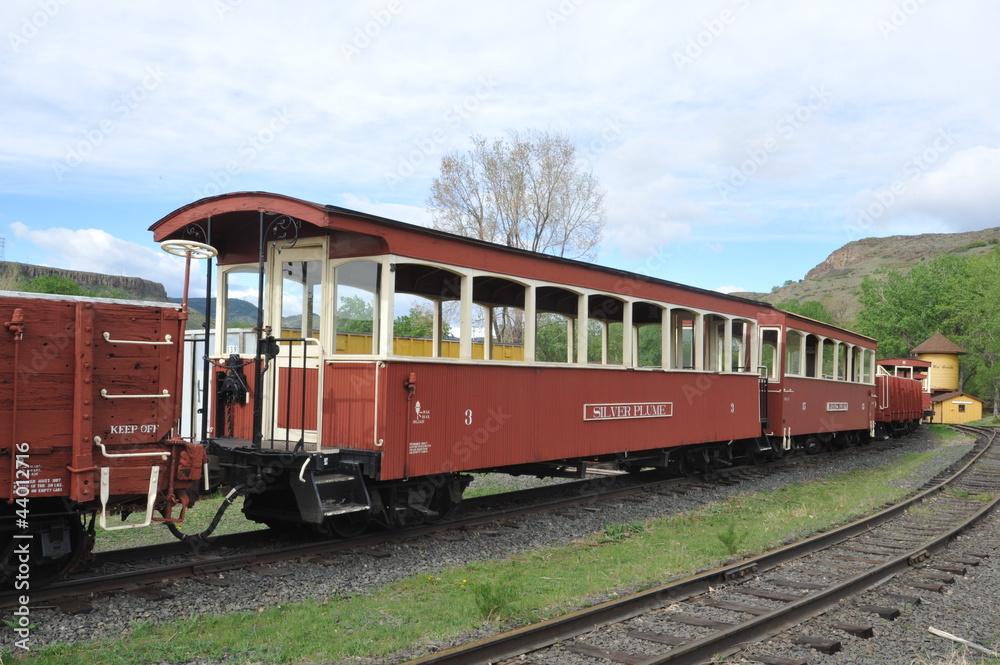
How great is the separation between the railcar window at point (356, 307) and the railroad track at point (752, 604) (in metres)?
3.60

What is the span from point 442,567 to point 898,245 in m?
194

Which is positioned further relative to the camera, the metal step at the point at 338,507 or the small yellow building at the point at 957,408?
the small yellow building at the point at 957,408

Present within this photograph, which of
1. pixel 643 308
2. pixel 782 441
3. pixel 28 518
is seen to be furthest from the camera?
pixel 782 441

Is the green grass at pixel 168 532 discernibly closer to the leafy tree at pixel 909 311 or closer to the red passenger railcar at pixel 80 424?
the red passenger railcar at pixel 80 424

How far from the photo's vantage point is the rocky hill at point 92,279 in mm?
56062

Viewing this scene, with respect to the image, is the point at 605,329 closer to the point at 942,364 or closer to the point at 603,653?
the point at 603,653

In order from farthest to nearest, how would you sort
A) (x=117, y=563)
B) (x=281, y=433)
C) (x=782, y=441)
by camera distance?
(x=782, y=441) → (x=281, y=433) → (x=117, y=563)

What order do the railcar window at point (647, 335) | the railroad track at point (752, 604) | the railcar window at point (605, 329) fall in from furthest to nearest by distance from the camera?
the railcar window at point (647, 335)
the railcar window at point (605, 329)
the railroad track at point (752, 604)

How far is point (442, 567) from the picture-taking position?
724 cm

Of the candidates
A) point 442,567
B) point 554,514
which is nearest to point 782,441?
point 554,514

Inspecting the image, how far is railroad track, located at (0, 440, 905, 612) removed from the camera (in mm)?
5805

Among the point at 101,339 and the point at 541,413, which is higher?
the point at 101,339

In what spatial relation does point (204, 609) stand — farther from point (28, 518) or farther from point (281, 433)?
point (281, 433)

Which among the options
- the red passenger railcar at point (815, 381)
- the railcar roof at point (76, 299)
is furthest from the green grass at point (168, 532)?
the red passenger railcar at point (815, 381)
